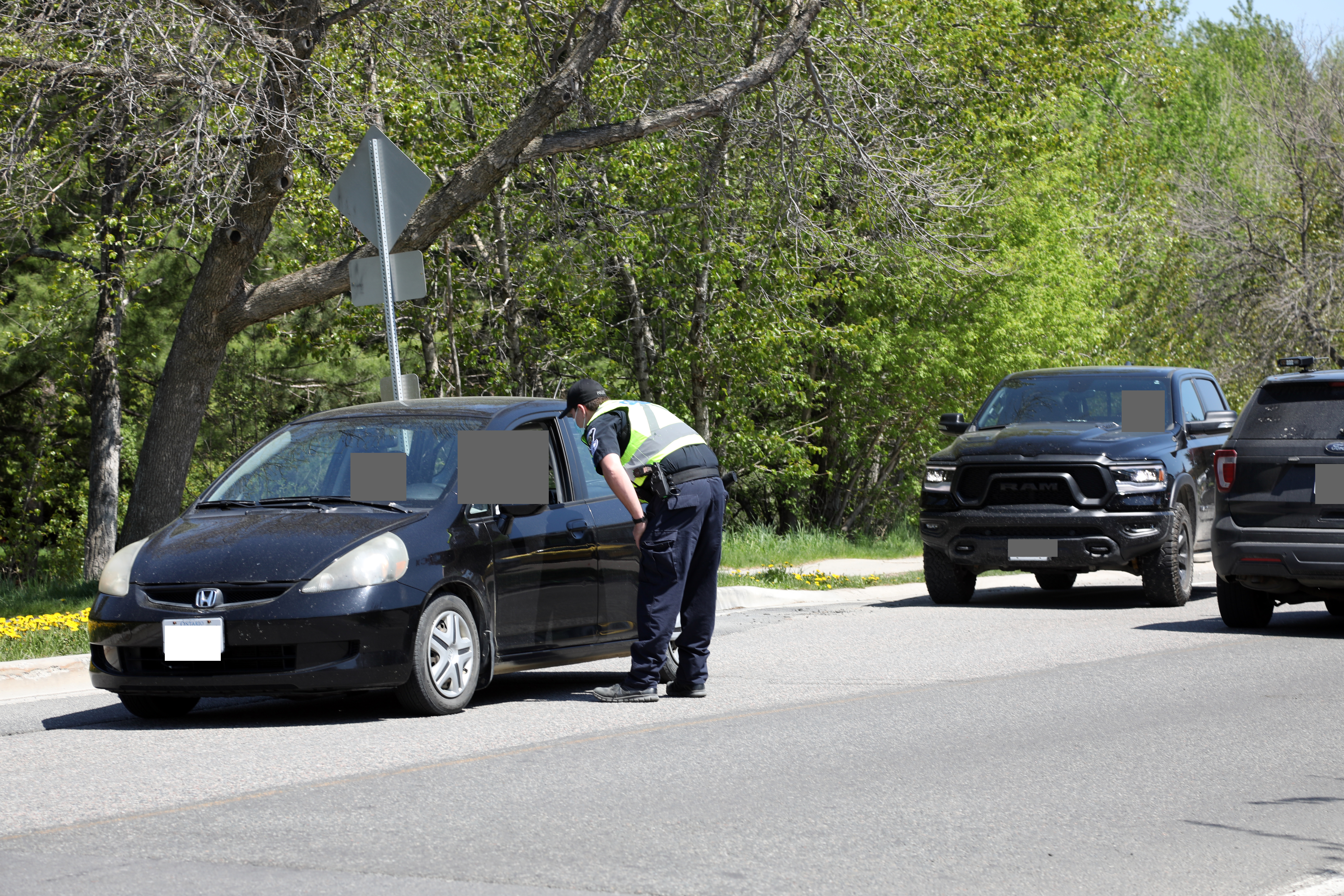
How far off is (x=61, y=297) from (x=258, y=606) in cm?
1532

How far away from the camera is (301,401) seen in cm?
2605

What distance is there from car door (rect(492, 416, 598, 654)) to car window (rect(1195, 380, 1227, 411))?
26.5ft

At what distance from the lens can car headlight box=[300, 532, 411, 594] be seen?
765cm

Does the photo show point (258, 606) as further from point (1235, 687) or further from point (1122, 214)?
point (1122, 214)

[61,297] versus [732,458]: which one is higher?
[61,297]

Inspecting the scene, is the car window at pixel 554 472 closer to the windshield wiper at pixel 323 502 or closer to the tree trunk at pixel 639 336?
the windshield wiper at pixel 323 502

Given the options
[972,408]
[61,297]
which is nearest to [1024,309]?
[972,408]

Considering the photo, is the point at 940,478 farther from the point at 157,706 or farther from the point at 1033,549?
the point at 157,706

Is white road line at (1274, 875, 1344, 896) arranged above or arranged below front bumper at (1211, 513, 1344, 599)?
below

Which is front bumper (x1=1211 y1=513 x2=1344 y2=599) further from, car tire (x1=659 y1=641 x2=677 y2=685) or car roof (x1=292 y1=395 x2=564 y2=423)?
car roof (x1=292 y1=395 x2=564 y2=423)

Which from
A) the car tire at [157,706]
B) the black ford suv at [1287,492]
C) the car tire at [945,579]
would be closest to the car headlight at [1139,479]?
the car tire at [945,579]

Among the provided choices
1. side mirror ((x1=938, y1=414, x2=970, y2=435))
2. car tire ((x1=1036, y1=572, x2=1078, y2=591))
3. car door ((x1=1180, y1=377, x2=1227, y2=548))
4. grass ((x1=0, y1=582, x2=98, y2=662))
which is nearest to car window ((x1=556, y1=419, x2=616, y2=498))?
grass ((x1=0, y1=582, x2=98, y2=662))

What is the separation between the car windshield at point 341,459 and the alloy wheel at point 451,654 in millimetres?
647

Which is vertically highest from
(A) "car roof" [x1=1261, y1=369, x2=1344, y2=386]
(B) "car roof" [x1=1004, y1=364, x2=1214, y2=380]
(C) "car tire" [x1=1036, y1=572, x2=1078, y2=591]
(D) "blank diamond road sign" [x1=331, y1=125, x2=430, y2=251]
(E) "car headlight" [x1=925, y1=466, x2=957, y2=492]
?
(D) "blank diamond road sign" [x1=331, y1=125, x2=430, y2=251]
